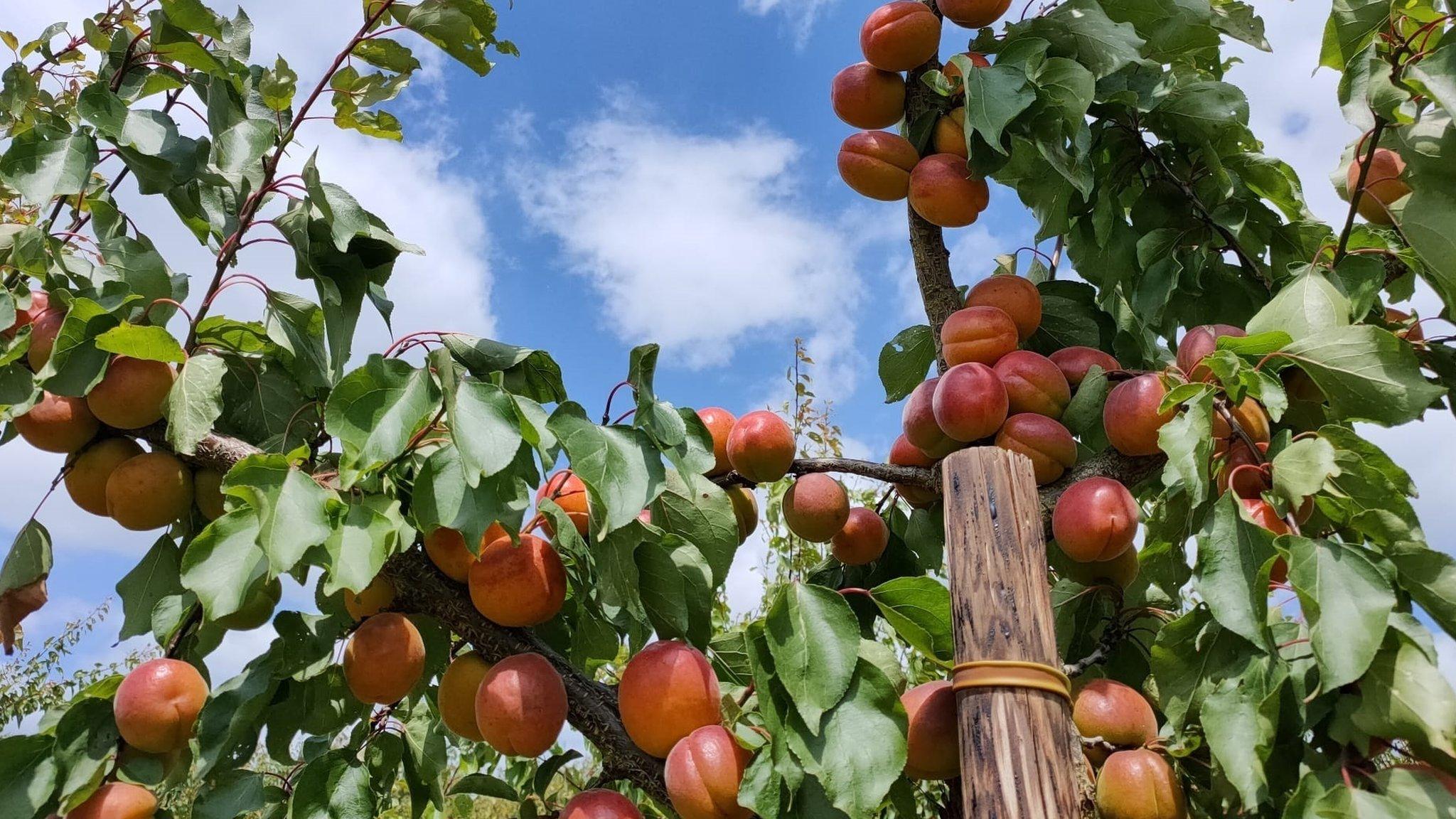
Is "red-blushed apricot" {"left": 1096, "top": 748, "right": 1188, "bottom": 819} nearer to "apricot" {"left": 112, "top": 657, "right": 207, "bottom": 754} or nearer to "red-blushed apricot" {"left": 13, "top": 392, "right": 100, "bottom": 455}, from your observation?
"apricot" {"left": 112, "top": 657, "right": 207, "bottom": 754}

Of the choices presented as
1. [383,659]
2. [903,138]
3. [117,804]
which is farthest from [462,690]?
[903,138]

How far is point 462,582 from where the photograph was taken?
1.51m

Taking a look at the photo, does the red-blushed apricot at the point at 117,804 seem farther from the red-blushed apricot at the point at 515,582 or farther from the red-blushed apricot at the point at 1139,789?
the red-blushed apricot at the point at 1139,789

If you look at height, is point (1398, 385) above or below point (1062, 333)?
below

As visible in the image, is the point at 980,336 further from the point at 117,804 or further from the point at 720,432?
the point at 117,804

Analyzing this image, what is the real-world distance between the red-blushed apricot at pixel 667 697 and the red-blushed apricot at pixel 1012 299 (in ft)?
2.99

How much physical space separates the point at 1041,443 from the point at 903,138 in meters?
0.70

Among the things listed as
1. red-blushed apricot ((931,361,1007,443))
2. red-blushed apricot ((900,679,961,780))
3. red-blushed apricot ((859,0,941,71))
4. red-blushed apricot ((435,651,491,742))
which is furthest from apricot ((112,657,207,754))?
red-blushed apricot ((859,0,941,71))

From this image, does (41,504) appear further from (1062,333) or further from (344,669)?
(1062,333)

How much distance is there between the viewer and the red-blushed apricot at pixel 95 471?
5.13 feet

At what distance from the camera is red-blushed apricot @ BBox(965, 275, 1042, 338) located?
1.93 m

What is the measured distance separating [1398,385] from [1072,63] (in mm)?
775

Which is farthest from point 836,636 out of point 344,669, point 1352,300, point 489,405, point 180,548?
point 180,548

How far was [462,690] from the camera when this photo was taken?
1.52 meters
